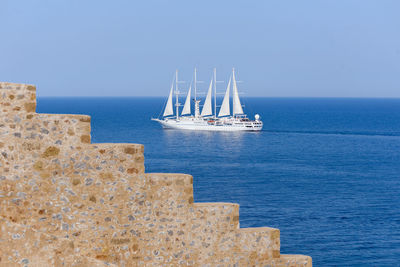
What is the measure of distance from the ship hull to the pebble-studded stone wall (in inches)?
5422

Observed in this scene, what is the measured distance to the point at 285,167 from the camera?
82.9m

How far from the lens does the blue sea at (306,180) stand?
45.8 m

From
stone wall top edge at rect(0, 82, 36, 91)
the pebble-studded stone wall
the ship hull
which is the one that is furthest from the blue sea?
stone wall top edge at rect(0, 82, 36, 91)

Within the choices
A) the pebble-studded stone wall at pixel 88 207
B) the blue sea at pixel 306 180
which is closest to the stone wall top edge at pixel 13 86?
the pebble-studded stone wall at pixel 88 207

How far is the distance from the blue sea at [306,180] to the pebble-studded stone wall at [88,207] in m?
34.1

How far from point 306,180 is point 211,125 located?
78.0 meters

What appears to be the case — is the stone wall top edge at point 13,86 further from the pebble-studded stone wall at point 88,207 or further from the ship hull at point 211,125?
the ship hull at point 211,125

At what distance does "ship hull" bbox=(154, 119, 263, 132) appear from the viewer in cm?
14624

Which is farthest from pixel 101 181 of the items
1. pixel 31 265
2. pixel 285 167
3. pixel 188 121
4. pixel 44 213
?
pixel 188 121

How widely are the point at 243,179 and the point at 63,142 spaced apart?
218 ft

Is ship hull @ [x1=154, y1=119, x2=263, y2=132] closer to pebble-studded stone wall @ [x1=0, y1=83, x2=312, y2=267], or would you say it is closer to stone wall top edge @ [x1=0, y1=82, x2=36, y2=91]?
pebble-studded stone wall @ [x1=0, y1=83, x2=312, y2=267]

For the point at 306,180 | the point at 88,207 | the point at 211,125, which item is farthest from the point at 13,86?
the point at 211,125

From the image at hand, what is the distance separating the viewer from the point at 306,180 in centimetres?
7269

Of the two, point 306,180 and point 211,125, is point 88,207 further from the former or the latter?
point 211,125
